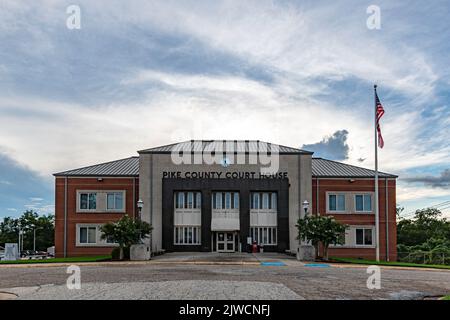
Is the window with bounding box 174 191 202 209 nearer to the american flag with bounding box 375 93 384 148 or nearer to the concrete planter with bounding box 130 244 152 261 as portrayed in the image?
the concrete planter with bounding box 130 244 152 261

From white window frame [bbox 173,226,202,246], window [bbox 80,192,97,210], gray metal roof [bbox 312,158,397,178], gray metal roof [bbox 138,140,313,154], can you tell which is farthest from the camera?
gray metal roof [bbox 312,158,397,178]

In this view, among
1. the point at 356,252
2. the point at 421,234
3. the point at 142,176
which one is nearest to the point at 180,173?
the point at 142,176

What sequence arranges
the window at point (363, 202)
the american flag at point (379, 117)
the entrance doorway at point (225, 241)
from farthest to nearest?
1. the window at point (363, 202)
2. the entrance doorway at point (225, 241)
3. the american flag at point (379, 117)

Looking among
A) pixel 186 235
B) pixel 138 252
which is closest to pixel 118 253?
pixel 138 252

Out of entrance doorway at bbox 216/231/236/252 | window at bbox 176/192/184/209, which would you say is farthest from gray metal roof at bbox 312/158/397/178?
window at bbox 176/192/184/209

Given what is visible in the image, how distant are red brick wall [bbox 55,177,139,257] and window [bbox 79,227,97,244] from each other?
617mm

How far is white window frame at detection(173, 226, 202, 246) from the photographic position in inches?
1815

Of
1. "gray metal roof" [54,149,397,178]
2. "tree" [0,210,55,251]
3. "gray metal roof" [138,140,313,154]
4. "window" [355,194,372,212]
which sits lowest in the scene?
"tree" [0,210,55,251]

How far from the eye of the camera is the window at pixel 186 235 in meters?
46.2

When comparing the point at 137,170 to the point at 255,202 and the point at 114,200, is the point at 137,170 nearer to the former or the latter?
the point at 114,200

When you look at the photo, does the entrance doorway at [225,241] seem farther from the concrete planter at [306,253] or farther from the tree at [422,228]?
the tree at [422,228]

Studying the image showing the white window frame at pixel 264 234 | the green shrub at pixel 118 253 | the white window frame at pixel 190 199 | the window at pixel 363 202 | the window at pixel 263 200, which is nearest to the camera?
the green shrub at pixel 118 253

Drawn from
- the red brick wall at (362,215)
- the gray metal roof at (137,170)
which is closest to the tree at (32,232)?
the gray metal roof at (137,170)

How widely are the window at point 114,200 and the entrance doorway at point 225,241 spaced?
9435 millimetres
